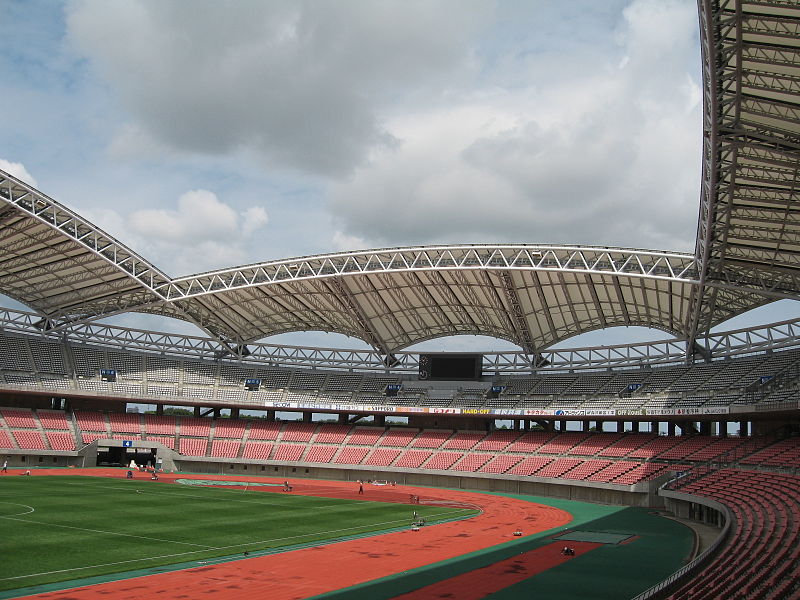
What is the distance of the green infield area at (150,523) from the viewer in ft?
80.2

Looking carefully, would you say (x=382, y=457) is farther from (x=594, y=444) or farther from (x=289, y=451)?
(x=594, y=444)

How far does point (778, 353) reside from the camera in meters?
58.9

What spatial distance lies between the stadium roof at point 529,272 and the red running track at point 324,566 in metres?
17.9

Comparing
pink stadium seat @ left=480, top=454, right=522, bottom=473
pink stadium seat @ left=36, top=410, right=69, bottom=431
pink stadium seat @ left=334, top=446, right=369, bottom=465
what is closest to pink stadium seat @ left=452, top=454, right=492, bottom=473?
pink stadium seat @ left=480, top=454, right=522, bottom=473

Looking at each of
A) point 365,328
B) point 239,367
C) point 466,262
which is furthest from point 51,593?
point 239,367

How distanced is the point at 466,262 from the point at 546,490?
21545 millimetres

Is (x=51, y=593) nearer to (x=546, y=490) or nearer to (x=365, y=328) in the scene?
(x=546, y=490)

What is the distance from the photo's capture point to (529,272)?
5456 cm

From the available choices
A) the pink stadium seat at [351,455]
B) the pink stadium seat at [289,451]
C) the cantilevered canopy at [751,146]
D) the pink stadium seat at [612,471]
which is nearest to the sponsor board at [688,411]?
the pink stadium seat at [612,471]

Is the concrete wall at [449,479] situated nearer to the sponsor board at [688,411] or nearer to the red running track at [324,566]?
the sponsor board at [688,411]

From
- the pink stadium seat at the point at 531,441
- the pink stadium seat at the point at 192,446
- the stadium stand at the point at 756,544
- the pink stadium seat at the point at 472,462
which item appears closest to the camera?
the stadium stand at the point at 756,544

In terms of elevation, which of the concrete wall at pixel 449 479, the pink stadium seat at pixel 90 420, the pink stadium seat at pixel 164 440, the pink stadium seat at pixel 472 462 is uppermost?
the pink stadium seat at pixel 90 420

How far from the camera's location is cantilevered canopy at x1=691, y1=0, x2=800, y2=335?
81.5 feet

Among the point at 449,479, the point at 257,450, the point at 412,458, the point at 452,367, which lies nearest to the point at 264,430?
the point at 257,450
